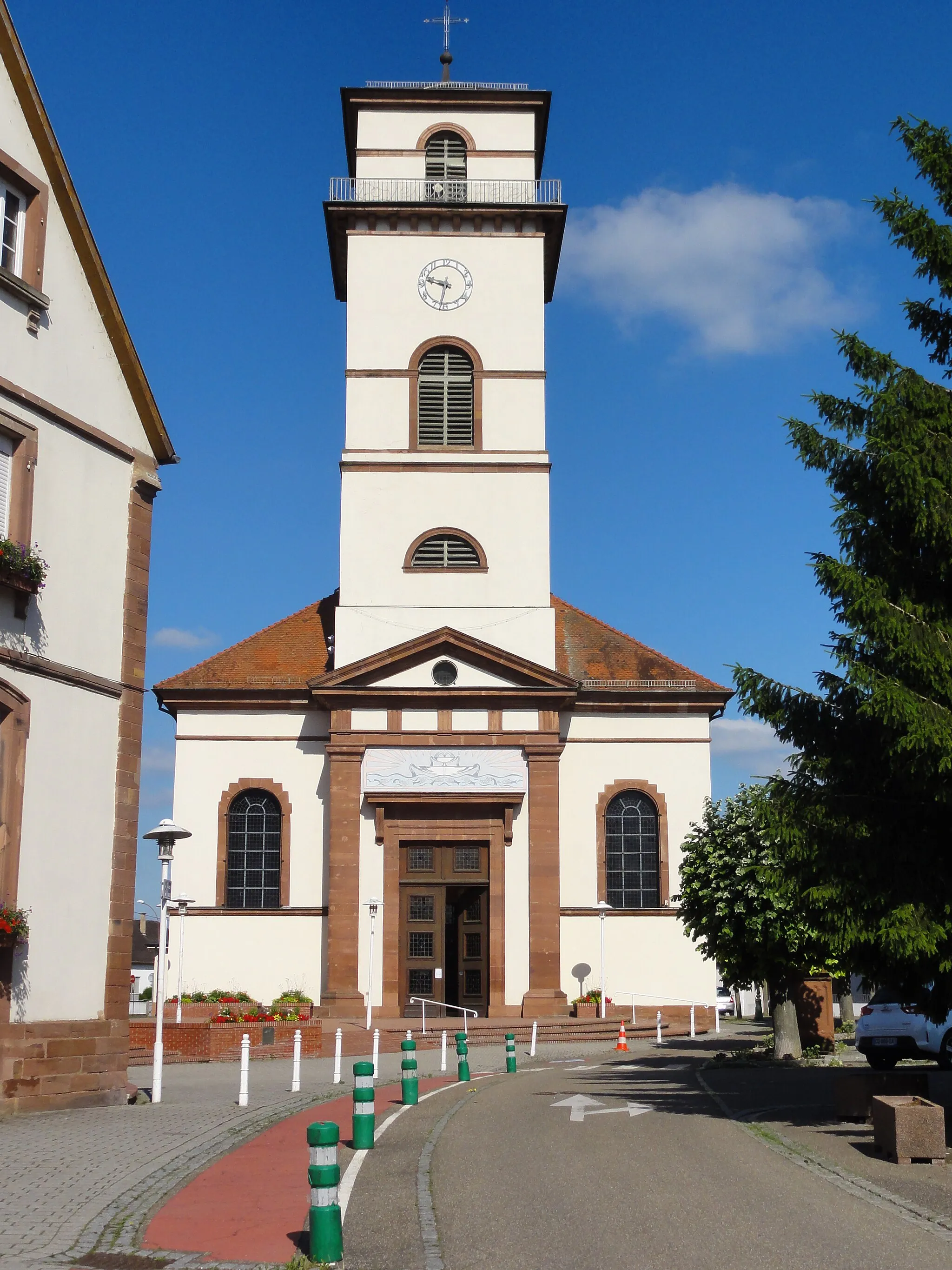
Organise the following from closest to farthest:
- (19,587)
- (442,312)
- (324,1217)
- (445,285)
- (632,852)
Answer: (324,1217), (19,587), (632,852), (442,312), (445,285)

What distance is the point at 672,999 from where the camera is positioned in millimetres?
35125

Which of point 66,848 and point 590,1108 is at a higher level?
point 66,848


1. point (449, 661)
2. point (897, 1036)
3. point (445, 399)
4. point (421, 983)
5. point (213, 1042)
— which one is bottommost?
point (213, 1042)

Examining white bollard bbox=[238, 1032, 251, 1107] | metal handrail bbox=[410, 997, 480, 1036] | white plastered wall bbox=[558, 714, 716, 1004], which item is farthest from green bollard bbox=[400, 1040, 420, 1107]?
white plastered wall bbox=[558, 714, 716, 1004]

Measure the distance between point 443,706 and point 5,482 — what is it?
59.9 feet

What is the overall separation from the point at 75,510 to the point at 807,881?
998cm

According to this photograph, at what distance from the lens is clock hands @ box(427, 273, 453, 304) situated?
37.1 metres

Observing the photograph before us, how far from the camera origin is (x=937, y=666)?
1291cm

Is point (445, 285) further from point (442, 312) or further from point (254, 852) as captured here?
point (254, 852)

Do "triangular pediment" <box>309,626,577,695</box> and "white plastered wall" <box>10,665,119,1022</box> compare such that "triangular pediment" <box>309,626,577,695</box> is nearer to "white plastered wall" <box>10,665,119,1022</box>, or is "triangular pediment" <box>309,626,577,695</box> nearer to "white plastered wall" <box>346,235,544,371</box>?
"white plastered wall" <box>346,235,544,371</box>

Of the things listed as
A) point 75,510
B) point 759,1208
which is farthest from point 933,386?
point 75,510

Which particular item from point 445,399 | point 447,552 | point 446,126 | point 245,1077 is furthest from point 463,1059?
point 446,126

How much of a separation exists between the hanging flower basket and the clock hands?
80.0ft

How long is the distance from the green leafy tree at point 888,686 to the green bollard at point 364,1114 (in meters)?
4.33
